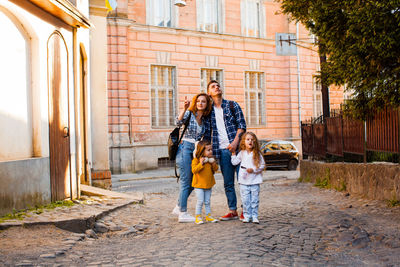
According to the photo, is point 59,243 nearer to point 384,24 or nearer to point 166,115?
point 384,24

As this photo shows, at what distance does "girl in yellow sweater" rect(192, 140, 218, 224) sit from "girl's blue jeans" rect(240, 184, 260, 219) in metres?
0.47

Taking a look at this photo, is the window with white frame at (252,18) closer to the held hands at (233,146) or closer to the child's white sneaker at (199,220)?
the held hands at (233,146)

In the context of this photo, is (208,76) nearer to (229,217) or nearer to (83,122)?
(83,122)

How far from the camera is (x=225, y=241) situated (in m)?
5.41

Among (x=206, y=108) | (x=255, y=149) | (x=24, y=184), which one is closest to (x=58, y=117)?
(x=24, y=184)

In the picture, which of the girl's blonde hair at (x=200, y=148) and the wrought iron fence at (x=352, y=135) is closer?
the girl's blonde hair at (x=200, y=148)

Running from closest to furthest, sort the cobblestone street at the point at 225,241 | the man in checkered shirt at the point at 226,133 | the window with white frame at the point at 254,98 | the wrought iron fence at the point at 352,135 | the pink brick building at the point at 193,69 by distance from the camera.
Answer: the cobblestone street at the point at 225,241 < the man in checkered shirt at the point at 226,133 < the wrought iron fence at the point at 352,135 < the pink brick building at the point at 193,69 < the window with white frame at the point at 254,98

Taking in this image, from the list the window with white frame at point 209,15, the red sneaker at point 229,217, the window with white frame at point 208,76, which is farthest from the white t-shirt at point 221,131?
the window with white frame at point 209,15

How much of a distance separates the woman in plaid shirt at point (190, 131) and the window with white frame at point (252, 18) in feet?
63.0

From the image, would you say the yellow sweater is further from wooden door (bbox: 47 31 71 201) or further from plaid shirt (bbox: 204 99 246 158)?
wooden door (bbox: 47 31 71 201)

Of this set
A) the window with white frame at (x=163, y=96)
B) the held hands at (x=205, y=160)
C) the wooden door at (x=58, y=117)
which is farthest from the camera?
the window with white frame at (x=163, y=96)

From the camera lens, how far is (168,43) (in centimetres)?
2250

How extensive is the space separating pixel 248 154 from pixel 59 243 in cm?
274

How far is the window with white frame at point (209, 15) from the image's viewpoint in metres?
23.8
